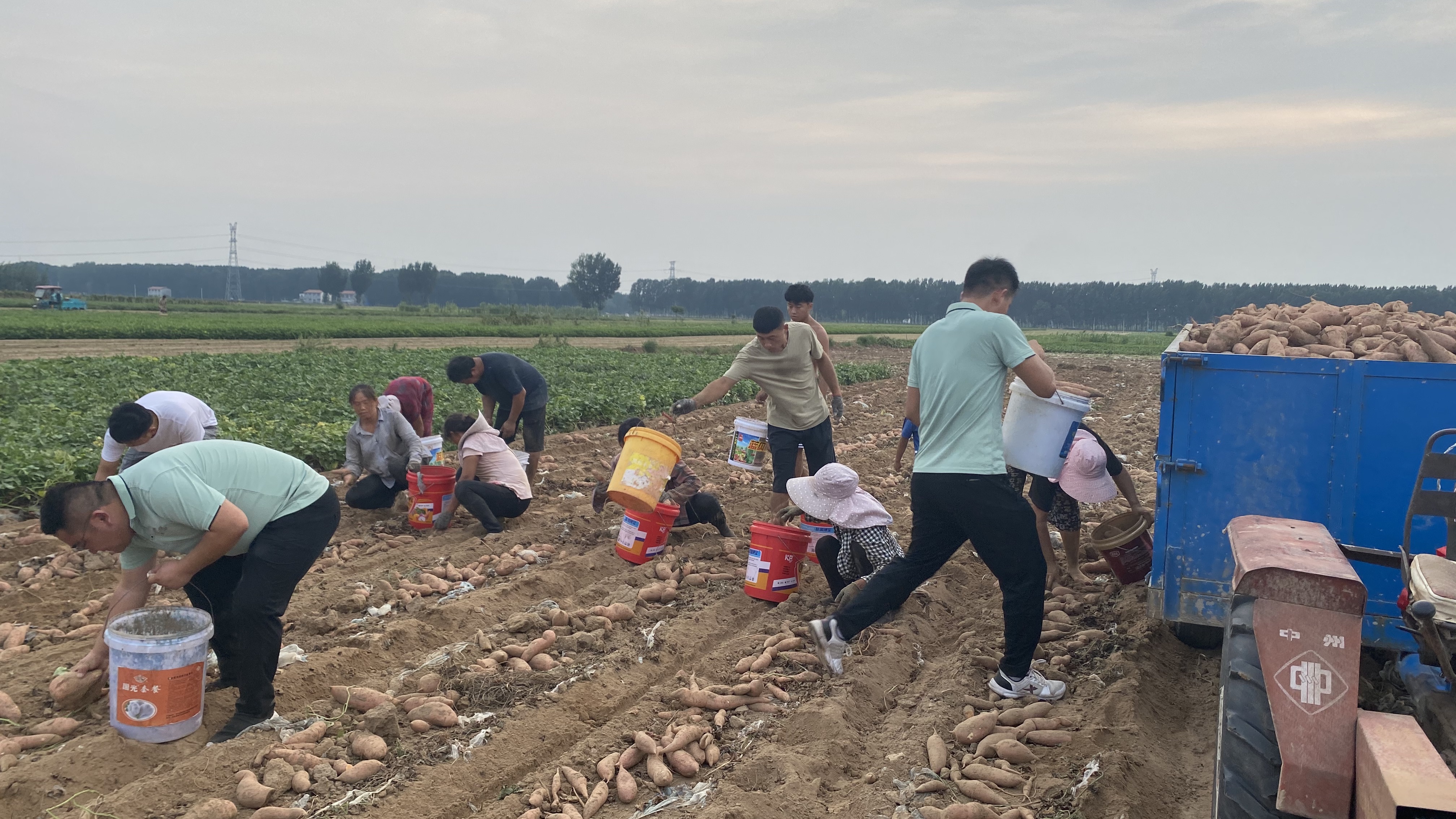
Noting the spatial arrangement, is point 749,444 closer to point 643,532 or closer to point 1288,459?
point 643,532

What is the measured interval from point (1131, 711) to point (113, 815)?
3.97 meters

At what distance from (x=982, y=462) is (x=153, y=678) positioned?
3486 mm

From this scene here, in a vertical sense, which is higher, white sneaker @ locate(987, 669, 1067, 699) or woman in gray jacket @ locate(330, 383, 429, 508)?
woman in gray jacket @ locate(330, 383, 429, 508)

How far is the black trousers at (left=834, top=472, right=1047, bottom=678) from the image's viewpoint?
398 cm

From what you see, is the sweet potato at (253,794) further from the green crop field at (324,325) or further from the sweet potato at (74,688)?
the green crop field at (324,325)

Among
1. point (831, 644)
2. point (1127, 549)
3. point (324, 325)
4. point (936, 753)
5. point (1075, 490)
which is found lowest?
point (936, 753)

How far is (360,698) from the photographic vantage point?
4117 mm

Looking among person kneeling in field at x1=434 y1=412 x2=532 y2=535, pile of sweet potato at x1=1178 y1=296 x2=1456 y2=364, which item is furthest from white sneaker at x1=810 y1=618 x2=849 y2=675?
person kneeling in field at x1=434 y1=412 x2=532 y2=535

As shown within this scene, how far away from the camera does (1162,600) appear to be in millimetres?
4281

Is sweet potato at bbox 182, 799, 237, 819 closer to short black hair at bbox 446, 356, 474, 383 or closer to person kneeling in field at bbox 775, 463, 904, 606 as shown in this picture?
person kneeling in field at bbox 775, 463, 904, 606

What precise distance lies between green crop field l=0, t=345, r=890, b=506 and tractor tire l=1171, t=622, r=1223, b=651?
8073mm

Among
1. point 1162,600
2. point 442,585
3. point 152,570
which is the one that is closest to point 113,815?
point 152,570

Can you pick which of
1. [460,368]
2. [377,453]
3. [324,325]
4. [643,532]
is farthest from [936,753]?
[324,325]

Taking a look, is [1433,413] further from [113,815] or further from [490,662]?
[113,815]
